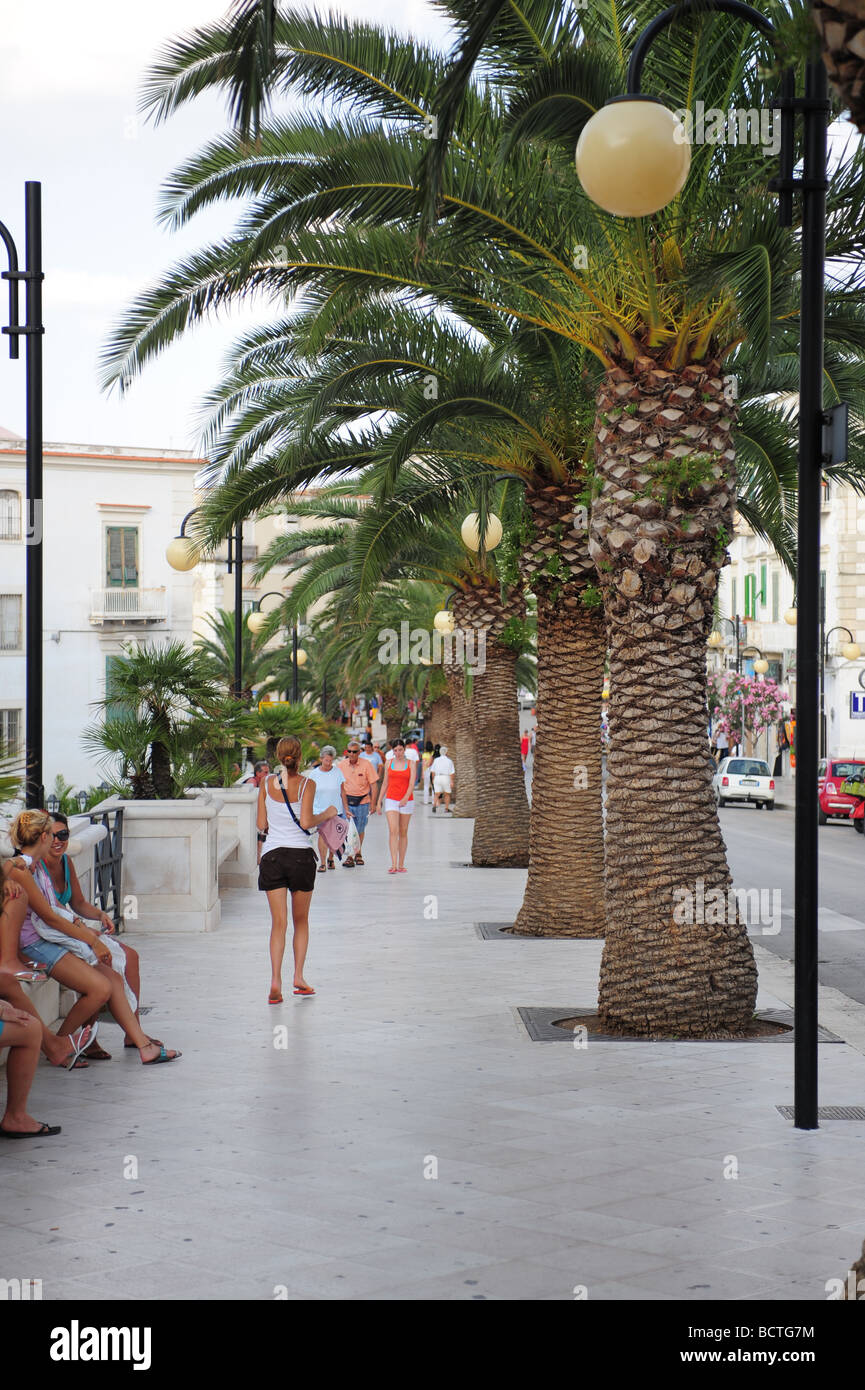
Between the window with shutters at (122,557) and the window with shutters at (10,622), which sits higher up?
the window with shutters at (122,557)

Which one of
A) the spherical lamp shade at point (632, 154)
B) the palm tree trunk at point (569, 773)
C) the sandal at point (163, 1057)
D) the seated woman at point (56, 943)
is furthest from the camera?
the palm tree trunk at point (569, 773)

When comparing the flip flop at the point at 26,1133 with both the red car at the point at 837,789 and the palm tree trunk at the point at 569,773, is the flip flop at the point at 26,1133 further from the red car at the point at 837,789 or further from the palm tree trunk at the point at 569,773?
the red car at the point at 837,789

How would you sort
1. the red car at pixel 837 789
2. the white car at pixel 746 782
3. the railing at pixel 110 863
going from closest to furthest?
1. the railing at pixel 110 863
2. the red car at pixel 837 789
3. the white car at pixel 746 782

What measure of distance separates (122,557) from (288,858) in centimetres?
4534

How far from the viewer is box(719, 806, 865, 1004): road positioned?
13946 mm

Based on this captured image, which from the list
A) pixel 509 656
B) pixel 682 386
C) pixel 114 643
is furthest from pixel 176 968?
pixel 114 643

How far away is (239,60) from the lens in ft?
18.1

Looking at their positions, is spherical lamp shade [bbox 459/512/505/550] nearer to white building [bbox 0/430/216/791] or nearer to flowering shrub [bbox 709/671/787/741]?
white building [bbox 0/430/216/791]

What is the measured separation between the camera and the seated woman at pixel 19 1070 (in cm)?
665

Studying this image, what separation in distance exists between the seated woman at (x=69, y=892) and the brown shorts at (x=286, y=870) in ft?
5.60

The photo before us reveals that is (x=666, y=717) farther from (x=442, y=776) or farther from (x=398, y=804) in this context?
(x=442, y=776)

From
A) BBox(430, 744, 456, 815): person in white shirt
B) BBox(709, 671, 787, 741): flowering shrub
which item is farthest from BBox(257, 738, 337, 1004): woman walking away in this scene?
BBox(709, 671, 787, 741): flowering shrub

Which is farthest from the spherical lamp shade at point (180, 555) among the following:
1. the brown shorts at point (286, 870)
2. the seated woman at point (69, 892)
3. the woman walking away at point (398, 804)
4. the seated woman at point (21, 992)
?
the seated woman at point (21, 992)

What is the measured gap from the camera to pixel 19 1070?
6742mm
